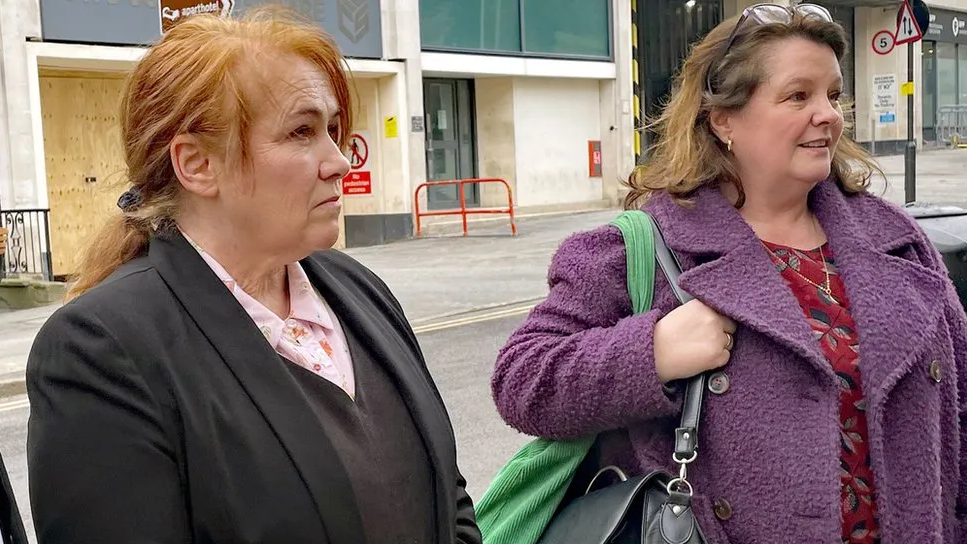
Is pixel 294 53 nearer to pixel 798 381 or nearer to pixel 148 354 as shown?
pixel 148 354

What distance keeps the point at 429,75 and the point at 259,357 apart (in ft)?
54.3

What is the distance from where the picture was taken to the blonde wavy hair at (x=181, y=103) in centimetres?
162

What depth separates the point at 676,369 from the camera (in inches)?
76.3

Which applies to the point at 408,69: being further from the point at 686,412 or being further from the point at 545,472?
the point at 686,412

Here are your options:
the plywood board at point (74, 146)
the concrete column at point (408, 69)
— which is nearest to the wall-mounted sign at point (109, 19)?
the concrete column at point (408, 69)

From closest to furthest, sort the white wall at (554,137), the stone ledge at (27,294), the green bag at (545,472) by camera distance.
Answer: the green bag at (545,472)
the stone ledge at (27,294)
the white wall at (554,137)

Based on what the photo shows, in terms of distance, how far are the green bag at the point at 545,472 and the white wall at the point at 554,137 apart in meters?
16.6

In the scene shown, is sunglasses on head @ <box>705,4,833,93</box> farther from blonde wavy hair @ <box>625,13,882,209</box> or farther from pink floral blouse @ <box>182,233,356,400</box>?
pink floral blouse @ <box>182,233,356,400</box>

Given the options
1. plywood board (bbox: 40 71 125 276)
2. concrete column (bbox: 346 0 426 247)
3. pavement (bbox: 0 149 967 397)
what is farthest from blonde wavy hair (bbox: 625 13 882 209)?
concrete column (bbox: 346 0 426 247)

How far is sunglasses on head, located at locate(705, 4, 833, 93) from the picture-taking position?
2102mm

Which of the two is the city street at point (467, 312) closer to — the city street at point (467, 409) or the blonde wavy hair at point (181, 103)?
the city street at point (467, 409)

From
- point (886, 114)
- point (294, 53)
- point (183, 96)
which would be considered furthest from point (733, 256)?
point (886, 114)

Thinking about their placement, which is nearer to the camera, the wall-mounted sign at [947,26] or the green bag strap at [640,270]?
the green bag strap at [640,270]

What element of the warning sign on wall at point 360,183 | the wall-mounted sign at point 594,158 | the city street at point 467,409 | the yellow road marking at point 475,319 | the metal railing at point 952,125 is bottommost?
the city street at point 467,409
